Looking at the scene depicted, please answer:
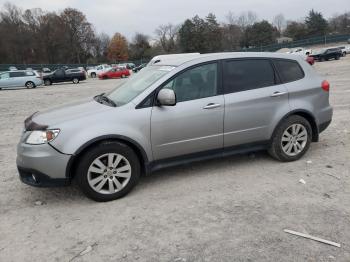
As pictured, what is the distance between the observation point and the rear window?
5.27 m

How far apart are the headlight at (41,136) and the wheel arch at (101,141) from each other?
1.07ft

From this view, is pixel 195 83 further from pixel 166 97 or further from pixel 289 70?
pixel 289 70

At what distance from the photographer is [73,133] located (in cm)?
404

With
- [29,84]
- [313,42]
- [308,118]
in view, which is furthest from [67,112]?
[313,42]

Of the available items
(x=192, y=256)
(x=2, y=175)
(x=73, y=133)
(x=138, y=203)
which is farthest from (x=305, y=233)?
(x=2, y=175)

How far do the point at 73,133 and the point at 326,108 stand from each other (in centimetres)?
389

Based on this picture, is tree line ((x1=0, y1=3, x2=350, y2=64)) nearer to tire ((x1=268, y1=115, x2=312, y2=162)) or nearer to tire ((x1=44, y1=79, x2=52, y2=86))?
tire ((x1=44, y1=79, x2=52, y2=86))

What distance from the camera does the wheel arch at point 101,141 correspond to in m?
4.04

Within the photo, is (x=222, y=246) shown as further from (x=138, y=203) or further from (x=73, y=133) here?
(x=73, y=133)

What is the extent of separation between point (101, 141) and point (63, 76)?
1212 inches

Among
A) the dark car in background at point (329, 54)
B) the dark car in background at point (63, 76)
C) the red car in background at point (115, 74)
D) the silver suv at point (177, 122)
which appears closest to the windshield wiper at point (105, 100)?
the silver suv at point (177, 122)

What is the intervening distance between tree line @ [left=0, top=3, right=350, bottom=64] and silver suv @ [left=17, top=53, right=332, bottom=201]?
7706 centimetres

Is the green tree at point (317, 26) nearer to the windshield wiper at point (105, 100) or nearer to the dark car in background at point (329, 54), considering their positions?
the dark car in background at point (329, 54)

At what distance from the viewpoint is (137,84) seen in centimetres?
493
